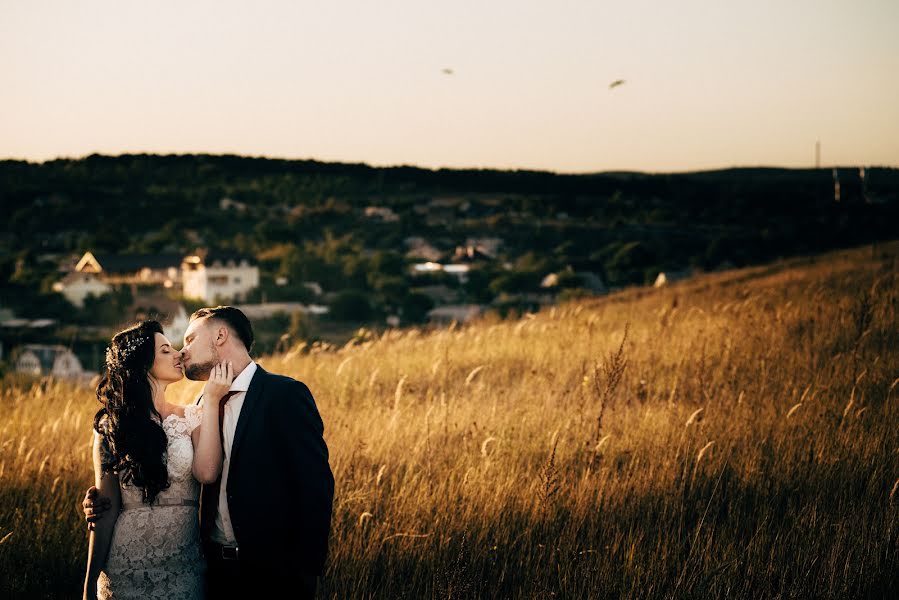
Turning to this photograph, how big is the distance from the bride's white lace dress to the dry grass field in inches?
42.8

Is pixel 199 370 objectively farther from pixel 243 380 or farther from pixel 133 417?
pixel 133 417

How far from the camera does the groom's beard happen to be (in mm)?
2822

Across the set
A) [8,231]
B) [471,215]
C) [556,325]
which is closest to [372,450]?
[556,325]

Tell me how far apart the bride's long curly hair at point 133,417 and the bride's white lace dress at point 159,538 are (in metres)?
0.05

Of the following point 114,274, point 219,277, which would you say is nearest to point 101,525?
point 219,277

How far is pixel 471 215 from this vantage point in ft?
378

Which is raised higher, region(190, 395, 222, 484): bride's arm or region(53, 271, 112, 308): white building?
region(190, 395, 222, 484): bride's arm

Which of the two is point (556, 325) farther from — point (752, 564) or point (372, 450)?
point (752, 564)

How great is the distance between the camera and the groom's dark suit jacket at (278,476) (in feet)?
8.81

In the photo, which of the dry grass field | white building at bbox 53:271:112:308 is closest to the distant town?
white building at bbox 53:271:112:308

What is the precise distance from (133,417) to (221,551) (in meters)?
0.67

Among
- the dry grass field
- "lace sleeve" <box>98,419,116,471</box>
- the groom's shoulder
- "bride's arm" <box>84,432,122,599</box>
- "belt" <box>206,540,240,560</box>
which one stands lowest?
the dry grass field

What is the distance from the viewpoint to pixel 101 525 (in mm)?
2787

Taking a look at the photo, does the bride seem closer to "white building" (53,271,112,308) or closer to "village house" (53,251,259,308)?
"white building" (53,271,112,308)
